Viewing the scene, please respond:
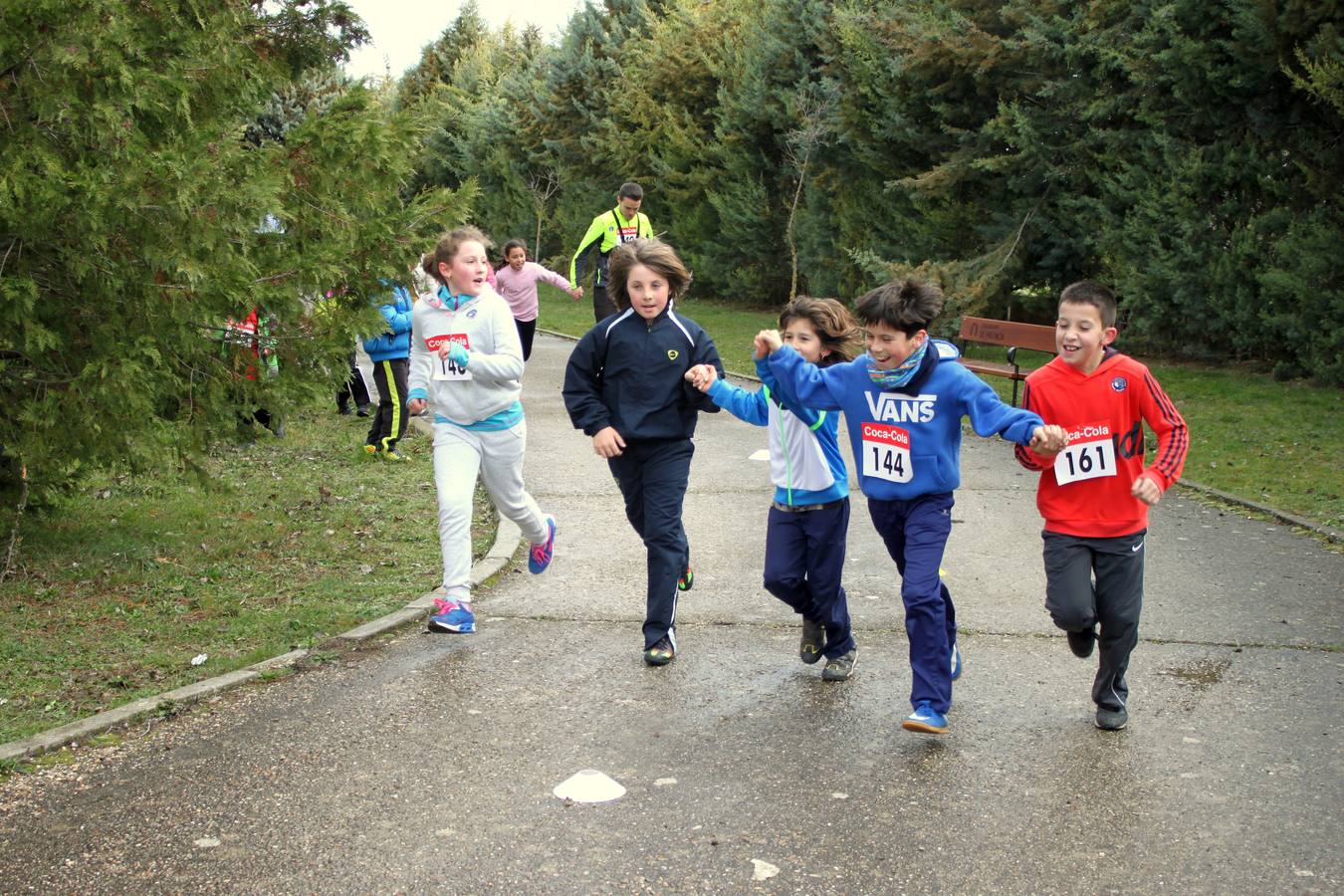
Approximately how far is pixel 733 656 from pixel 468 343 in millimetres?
1986

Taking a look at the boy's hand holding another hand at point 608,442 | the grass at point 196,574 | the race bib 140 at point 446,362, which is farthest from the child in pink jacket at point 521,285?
the boy's hand holding another hand at point 608,442

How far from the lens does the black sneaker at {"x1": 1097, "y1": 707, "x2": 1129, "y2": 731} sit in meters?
5.38

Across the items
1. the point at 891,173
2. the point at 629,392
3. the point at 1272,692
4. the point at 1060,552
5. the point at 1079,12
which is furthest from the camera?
the point at 891,173

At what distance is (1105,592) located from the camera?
17.7ft

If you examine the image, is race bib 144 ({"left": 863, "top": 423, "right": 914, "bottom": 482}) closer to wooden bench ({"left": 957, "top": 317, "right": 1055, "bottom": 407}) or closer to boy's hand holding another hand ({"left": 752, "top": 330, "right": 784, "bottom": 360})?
boy's hand holding another hand ({"left": 752, "top": 330, "right": 784, "bottom": 360})

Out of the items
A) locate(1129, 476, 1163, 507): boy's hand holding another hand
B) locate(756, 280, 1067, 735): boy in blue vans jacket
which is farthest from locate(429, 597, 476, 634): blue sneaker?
locate(1129, 476, 1163, 507): boy's hand holding another hand

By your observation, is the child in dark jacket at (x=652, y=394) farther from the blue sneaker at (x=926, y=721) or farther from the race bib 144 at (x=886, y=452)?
the blue sneaker at (x=926, y=721)

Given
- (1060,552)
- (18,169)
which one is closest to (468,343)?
(18,169)

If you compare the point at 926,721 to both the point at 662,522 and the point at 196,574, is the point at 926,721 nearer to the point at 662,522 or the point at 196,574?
the point at 662,522

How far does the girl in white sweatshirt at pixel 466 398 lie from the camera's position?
6766 millimetres

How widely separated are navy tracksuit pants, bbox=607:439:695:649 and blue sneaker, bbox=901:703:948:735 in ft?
4.61

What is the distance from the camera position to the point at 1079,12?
54.3 ft

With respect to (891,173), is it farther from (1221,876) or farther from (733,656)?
(1221,876)

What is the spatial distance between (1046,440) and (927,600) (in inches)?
28.8
